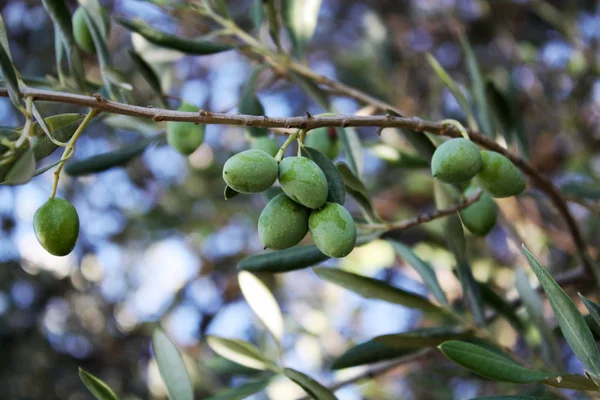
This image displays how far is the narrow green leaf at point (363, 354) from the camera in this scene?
133 cm

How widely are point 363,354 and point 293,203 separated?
544 mm

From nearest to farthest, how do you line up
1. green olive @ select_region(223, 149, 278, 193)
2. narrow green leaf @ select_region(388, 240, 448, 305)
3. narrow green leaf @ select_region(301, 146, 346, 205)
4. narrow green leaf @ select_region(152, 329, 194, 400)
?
green olive @ select_region(223, 149, 278, 193) → narrow green leaf @ select_region(301, 146, 346, 205) → narrow green leaf @ select_region(152, 329, 194, 400) → narrow green leaf @ select_region(388, 240, 448, 305)

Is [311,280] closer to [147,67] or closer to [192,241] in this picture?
[192,241]

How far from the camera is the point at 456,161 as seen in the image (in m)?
0.96

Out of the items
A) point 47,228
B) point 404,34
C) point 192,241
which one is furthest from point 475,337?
point 404,34

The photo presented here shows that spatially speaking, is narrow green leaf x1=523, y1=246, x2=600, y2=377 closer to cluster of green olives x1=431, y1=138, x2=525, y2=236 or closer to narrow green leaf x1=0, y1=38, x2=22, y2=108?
cluster of green olives x1=431, y1=138, x2=525, y2=236

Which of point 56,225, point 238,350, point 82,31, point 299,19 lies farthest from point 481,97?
point 56,225

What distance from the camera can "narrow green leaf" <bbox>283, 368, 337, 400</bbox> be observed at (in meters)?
1.10

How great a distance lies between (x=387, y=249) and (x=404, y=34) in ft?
5.44

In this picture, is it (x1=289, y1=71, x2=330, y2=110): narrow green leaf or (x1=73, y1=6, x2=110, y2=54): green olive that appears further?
(x1=289, y1=71, x2=330, y2=110): narrow green leaf

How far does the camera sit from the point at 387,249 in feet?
11.1

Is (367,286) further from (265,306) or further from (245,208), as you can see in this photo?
(245,208)

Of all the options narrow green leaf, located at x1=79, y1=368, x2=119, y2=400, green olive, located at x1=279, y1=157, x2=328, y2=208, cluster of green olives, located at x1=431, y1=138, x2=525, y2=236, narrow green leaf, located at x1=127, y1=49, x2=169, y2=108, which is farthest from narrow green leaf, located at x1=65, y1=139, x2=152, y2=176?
cluster of green olives, located at x1=431, y1=138, x2=525, y2=236

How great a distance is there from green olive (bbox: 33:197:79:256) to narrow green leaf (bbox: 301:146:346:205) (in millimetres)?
397
